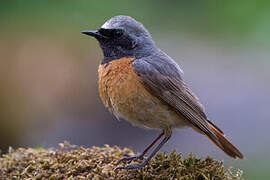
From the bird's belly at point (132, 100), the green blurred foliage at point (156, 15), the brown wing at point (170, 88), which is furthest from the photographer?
the green blurred foliage at point (156, 15)

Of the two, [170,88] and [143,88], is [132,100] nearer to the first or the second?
[143,88]

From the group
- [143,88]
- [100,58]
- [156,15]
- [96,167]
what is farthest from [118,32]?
[156,15]

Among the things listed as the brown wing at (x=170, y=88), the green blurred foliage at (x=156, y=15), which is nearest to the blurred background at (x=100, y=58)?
the green blurred foliage at (x=156, y=15)

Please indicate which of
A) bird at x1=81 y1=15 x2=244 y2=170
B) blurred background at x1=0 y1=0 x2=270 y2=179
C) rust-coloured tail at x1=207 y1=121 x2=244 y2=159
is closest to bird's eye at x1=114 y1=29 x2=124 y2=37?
bird at x1=81 y1=15 x2=244 y2=170

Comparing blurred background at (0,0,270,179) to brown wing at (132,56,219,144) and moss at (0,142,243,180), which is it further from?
moss at (0,142,243,180)

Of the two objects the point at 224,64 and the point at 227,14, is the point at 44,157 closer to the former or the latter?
the point at 224,64

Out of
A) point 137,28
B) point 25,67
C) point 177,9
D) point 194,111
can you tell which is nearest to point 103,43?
point 137,28

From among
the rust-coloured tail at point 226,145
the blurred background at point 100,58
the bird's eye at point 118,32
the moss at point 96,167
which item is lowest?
the moss at point 96,167

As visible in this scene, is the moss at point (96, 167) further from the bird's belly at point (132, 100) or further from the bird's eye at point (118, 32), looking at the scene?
the bird's eye at point (118, 32)

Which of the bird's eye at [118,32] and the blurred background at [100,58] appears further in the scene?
the blurred background at [100,58]
